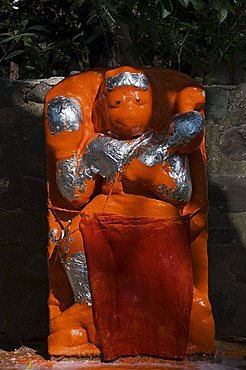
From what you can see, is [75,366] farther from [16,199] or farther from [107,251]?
[16,199]

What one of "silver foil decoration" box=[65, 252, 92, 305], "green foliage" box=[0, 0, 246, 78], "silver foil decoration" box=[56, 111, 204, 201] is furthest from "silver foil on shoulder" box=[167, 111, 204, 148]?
"green foliage" box=[0, 0, 246, 78]

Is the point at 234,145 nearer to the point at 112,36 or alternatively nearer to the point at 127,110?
the point at 127,110

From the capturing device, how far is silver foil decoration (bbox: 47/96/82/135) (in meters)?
3.27

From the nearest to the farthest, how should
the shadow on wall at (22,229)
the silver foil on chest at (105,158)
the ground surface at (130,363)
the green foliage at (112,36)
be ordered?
the ground surface at (130,363)
the silver foil on chest at (105,158)
the shadow on wall at (22,229)
the green foliage at (112,36)

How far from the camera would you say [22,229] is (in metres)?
3.71

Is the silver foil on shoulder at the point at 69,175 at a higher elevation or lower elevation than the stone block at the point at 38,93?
lower

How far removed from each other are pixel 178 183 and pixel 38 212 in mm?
719

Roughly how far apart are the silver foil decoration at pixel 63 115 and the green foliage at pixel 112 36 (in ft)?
2.00

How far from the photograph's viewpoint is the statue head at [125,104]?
325 cm

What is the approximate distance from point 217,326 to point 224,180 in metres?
0.59

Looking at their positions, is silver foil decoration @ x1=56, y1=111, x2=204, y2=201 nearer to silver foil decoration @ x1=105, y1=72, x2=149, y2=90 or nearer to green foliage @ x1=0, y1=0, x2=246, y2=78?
silver foil decoration @ x1=105, y1=72, x2=149, y2=90

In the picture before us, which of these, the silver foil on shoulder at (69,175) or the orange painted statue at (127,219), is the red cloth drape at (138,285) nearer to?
the orange painted statue at (127,219)

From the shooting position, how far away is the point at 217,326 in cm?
372

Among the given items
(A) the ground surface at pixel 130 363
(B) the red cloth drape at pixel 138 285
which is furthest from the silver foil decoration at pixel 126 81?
(A) the ground surface at pixel 130 363
